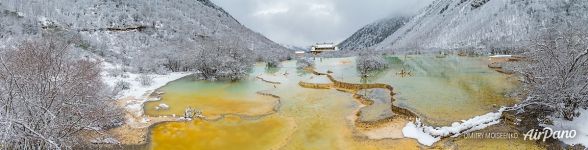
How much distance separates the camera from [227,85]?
30.2 metres

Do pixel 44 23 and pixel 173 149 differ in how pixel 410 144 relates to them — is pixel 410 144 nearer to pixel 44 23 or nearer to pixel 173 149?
pixel 173 149

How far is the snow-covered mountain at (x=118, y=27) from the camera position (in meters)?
45.3

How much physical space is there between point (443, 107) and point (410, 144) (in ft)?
16.1

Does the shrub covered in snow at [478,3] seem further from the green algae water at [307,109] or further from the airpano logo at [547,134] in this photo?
the airpano logo at [547,134]

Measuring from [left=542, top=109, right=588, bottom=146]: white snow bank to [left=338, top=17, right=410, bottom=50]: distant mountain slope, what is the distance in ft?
475

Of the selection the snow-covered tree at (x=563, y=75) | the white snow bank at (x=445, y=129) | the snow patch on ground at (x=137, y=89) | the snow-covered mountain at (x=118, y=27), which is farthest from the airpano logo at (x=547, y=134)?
the snow-covered mountain at (x=118, y=27)

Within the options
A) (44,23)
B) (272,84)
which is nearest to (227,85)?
(272,84)

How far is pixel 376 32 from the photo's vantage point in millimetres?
176250

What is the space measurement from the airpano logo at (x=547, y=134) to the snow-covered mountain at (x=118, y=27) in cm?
2634

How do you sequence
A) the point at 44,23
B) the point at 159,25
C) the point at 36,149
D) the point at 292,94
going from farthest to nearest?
the point at 159,25 → the point at 44,23 → the point at 292,94 → the point at 36,149

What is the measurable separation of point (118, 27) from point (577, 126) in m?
56.3

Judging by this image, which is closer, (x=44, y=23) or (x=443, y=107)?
(x=443, y=107)

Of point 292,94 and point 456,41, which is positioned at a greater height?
point 456,41

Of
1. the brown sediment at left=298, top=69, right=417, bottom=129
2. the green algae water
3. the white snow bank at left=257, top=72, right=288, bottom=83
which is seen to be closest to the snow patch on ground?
the green algae water
